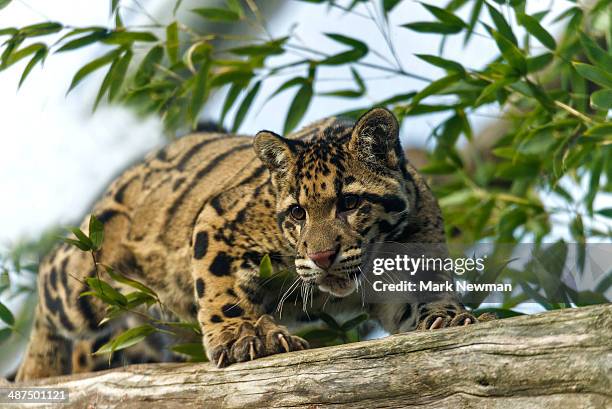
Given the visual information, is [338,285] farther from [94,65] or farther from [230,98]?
[94,65]

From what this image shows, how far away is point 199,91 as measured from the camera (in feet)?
18.8

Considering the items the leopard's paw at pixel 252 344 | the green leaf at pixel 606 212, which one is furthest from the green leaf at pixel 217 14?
the green leaf at pixel 606 212

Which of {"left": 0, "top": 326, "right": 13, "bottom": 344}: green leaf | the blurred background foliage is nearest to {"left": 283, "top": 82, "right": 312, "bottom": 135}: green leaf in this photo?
the blurred background foliage

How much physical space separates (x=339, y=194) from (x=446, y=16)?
5.52 feet

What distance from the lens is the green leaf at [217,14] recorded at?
19.5ft

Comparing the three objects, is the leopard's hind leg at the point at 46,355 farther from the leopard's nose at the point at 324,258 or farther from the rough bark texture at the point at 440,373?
the leopard's nose at the point at 324,258

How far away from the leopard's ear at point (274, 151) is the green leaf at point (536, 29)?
1.54 m

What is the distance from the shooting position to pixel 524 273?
4395 mm

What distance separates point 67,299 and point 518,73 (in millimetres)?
3175

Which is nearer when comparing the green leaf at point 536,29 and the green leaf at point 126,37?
the green leaf at point 536,29

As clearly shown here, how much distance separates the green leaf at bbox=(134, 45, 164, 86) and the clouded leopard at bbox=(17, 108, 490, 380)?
→ 25.4 inches

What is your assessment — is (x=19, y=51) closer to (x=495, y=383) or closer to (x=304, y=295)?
(x=304, y=295)

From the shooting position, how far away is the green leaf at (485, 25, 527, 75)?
515cm

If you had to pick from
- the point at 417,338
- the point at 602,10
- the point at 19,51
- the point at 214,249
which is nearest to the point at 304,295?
the point at 214,249
